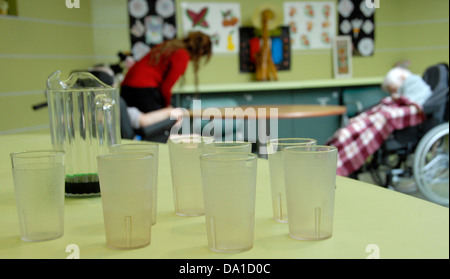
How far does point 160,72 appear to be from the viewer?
3400 mm

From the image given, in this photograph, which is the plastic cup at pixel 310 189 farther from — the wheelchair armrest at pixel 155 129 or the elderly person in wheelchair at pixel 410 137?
the elderly person in wheelchair at pixel 410 137

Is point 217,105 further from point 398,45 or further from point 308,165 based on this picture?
point 308,165

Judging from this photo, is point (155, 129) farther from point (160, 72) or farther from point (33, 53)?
point (33, 53)

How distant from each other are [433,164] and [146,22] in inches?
120

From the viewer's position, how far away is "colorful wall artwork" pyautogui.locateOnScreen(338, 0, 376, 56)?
5578mm

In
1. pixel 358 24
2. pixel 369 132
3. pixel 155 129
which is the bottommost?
pixel 369 132

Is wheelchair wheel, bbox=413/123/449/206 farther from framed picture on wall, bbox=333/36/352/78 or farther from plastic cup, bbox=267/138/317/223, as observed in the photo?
plastic cup, bbox=267/138/317/223

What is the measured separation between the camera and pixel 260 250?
57 cm

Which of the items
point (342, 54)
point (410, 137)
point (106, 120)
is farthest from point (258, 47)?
point (106, 120)

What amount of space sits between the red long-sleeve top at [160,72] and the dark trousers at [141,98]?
0.10 feet

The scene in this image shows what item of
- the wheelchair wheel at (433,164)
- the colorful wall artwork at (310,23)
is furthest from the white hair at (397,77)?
the colorful wall artwork at (310,23)

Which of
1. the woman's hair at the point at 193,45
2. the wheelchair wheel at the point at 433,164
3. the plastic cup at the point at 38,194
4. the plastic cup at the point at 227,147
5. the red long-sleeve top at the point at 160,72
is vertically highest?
the woman's hair at the point at 193,45

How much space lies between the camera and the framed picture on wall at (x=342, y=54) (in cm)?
557

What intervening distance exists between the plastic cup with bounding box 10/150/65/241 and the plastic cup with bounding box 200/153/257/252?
21 cm
